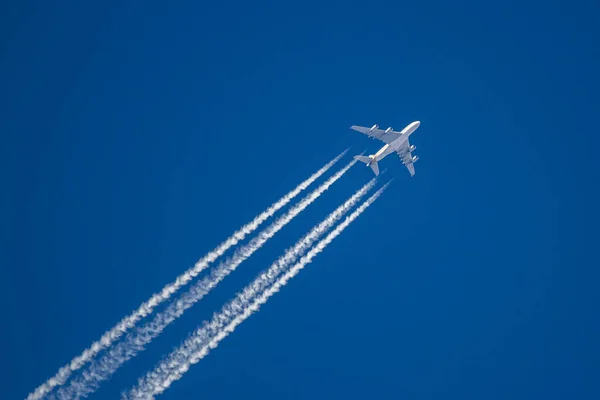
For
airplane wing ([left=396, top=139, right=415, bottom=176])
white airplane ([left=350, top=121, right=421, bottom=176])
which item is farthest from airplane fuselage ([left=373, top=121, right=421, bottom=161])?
airplane wing ([left=396, top=139, right=415, bottom=176])

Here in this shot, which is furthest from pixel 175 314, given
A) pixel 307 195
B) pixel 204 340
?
pixel 307 195

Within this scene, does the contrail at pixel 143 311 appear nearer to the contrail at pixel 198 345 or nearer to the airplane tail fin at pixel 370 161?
the contrail at pixel 198 345

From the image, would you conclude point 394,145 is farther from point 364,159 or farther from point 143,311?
point 143,311

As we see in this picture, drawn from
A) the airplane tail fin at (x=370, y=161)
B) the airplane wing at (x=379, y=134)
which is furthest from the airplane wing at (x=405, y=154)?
the airplane tail fin at (x=370, y=161)

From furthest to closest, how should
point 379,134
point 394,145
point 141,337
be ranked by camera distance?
point 394,145
point 379,134
point 141,337

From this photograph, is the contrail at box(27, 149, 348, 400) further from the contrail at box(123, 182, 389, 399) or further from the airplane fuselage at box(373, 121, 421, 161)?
the airplane fuselage at box(373, 121, 421, 161)

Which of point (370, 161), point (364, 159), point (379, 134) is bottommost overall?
point (364, 159)

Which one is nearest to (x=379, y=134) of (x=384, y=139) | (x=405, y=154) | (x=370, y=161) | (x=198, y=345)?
(x=384, y=139)
